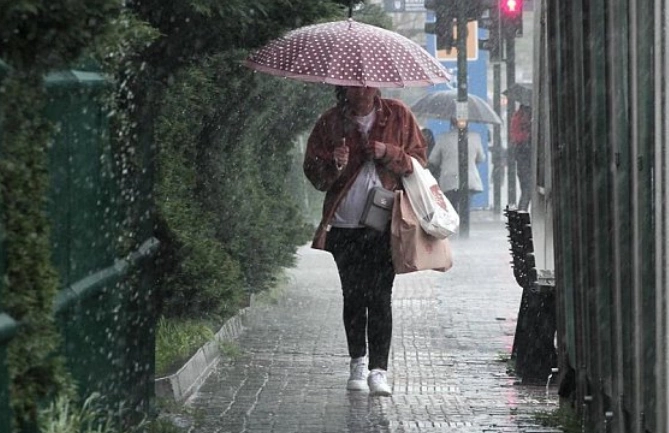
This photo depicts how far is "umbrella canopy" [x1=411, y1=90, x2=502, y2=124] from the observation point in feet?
95.0

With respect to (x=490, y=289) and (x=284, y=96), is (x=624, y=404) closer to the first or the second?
(x=284, y=96)

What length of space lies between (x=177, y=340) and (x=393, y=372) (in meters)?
1.39

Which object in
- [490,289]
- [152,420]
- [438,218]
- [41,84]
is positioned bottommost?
[490,289]

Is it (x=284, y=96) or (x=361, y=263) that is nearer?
(x=361, y=263)

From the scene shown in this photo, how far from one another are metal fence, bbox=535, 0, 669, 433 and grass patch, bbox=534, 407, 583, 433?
79mm

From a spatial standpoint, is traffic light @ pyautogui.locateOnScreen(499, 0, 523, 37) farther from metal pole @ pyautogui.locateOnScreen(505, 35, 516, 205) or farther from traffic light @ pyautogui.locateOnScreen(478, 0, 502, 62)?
metal pole @ pyautogui.locateOnScreen(505, 35, 516, 205)

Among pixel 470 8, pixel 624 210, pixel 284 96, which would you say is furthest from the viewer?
pixel 470 8

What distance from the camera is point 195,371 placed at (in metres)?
9.97

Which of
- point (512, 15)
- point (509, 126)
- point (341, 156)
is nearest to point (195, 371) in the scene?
point (341, 156)

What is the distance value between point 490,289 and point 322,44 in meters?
7.11

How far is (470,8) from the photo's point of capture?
25688 mm

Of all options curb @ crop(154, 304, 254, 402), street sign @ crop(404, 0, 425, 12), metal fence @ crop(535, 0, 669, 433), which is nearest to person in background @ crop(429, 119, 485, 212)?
street sign @ crop(404, 0, 425, 12)

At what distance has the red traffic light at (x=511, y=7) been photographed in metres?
25.7

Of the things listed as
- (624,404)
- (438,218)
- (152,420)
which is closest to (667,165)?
(624,404)
